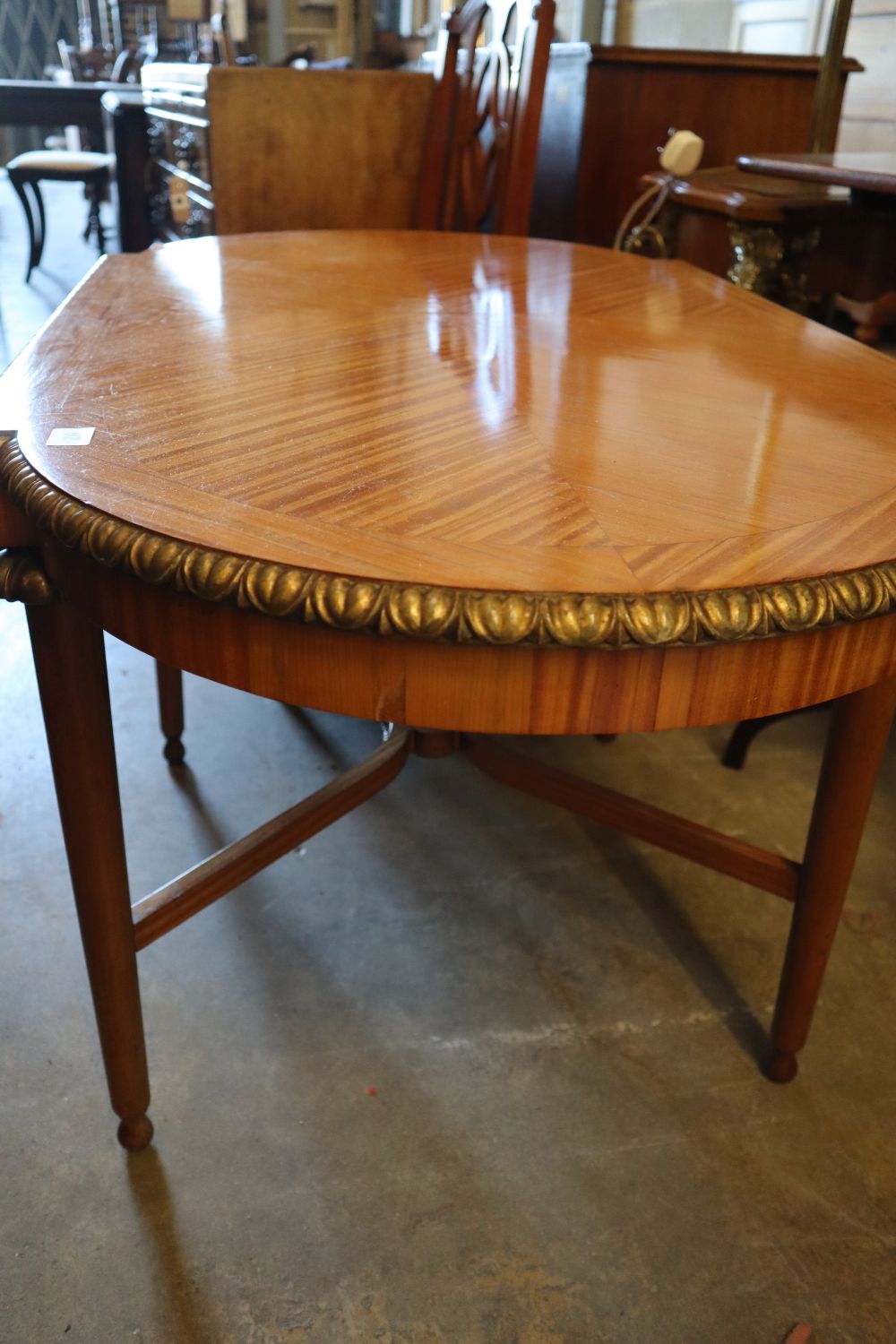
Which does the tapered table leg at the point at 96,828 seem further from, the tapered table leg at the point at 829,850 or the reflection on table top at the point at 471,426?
the tapered table leg at the point at 829,850

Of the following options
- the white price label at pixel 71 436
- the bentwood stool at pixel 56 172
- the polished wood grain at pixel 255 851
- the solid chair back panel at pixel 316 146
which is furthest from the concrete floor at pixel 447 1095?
the bentwood stool at pixel 56 172

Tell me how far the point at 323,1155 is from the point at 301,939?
0.30 m

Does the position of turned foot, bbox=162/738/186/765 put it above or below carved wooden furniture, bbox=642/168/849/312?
below

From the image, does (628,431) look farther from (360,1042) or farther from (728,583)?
(360,1042)

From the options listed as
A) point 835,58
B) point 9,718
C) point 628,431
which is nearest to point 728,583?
point 628,431

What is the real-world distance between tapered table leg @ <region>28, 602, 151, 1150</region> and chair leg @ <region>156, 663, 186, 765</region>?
60cm

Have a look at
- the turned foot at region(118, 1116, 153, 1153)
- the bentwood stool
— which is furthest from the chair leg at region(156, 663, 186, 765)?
the bentwood stool

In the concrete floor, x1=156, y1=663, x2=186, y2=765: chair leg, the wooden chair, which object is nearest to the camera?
the concrete floor

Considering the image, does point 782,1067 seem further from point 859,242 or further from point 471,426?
point 859,242

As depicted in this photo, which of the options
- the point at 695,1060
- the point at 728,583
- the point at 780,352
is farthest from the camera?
the point at 695,1060

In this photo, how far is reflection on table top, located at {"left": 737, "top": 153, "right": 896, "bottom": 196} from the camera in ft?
4.26

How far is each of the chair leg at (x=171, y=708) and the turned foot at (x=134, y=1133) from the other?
63 cm

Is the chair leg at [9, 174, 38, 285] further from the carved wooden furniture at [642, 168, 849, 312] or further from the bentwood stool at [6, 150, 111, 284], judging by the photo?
the carved wooden furniture at [642, 168, 849, 312]

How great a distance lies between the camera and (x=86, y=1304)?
83cm
